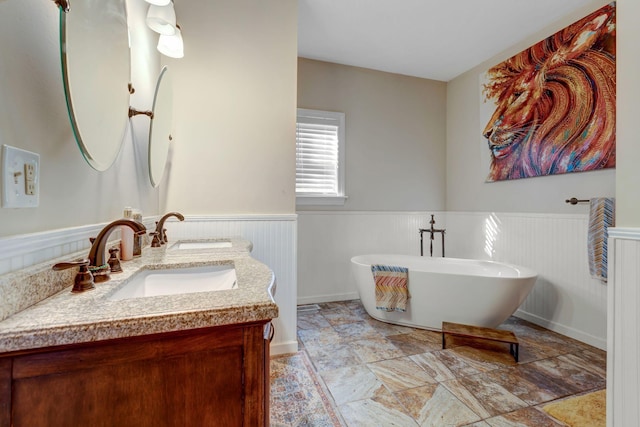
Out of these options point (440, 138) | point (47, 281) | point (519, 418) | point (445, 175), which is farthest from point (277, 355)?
point (440, 138)

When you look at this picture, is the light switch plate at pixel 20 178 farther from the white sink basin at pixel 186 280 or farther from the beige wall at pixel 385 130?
the beige wall at pixel 385 130

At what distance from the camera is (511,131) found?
2756 millimetres

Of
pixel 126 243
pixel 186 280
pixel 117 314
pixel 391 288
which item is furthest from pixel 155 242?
pixel 391 288

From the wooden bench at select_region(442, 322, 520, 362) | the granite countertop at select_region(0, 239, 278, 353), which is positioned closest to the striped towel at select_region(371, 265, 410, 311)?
the wooden bench at select_region(442, 322, 520, 362)

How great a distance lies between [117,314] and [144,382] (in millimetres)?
144

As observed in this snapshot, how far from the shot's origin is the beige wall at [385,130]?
3111mm

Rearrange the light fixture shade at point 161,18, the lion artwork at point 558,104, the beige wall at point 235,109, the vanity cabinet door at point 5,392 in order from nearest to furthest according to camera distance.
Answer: the vanity cabinet door at point 5,392 → the light fixture shade at point 161,18 → the beige wall at point 235,109 → the lion artwork at point 558,104

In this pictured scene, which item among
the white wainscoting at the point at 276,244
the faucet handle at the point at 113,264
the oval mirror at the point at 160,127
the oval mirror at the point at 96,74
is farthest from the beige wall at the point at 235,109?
the faucet handle at the point at 113,264

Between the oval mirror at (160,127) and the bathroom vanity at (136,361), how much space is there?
3.21ft

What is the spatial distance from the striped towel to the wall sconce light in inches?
85.9

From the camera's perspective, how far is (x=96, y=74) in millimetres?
846

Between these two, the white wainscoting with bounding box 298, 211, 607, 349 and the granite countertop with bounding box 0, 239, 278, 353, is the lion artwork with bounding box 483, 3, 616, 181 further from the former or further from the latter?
the granite countertop with bounding box 0, 239, 278, 353

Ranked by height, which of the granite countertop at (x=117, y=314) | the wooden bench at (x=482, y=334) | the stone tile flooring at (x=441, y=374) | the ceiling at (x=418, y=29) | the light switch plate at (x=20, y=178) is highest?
the ceiling at (x=418, y=29)

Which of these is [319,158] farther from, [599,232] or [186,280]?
[599,232]
